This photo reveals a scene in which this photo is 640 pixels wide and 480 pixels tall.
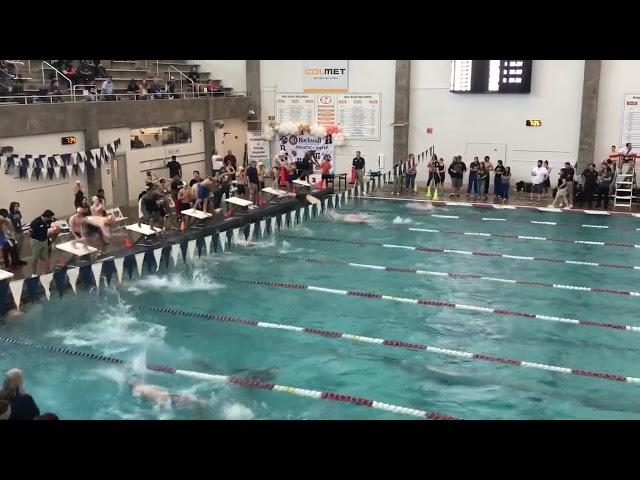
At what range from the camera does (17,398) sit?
5.88 metres

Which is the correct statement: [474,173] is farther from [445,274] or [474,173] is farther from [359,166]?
[445,274]

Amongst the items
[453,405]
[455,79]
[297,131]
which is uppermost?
[455,79]

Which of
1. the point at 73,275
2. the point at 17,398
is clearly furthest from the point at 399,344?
the point at 17,398

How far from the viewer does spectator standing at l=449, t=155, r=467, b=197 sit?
20.4 metres

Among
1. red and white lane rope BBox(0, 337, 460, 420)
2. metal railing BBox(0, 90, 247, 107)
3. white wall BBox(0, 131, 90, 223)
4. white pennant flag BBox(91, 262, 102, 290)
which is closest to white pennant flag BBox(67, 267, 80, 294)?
white pennant flag BBox(91, 262, 102, 290)

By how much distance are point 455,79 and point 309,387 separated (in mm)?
15449

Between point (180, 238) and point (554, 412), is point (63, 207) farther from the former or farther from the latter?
point (554, 412)

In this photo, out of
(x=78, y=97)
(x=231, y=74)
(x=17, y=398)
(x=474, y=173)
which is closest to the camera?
(x=17, y=398)

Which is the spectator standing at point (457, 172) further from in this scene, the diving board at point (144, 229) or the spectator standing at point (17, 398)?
the spectator standing at point (17, 398)

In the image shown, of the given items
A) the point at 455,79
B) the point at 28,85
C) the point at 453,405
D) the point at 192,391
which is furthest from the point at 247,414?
the point at 455,79

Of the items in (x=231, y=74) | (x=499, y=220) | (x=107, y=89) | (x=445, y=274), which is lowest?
(x=445, y=274)

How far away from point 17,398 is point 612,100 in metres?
18.9

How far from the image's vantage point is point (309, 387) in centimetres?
816

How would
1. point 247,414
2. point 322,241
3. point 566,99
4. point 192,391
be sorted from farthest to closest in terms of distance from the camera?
point 566,99, point 322,241, point 192,391, point 247,414
